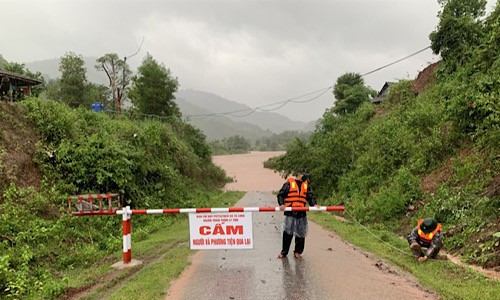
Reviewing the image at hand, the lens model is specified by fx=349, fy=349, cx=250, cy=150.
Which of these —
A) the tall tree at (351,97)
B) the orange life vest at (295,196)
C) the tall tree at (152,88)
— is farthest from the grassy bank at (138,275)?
the tall tree at (351,97)

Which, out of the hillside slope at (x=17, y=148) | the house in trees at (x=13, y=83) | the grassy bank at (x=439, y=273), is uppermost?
the house in trees at (x=13, y=83)

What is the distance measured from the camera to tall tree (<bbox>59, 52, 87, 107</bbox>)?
126ft

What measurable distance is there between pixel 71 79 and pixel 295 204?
128 ft

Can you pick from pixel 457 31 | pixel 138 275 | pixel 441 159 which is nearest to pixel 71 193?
pixel 138 275

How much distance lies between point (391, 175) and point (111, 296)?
12.5 meters

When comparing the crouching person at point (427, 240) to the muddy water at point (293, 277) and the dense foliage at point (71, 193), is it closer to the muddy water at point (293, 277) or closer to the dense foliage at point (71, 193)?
the muddy water at point (293, 277)

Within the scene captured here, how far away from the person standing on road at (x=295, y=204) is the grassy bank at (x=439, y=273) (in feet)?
5.81

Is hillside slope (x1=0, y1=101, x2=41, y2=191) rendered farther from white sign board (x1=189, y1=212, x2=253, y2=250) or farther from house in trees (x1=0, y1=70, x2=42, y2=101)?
house in trees (x1=0, y1=70, x2=42, y2=101)

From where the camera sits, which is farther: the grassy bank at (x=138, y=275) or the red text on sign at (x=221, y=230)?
the red text on sign at (x=221, y=230)

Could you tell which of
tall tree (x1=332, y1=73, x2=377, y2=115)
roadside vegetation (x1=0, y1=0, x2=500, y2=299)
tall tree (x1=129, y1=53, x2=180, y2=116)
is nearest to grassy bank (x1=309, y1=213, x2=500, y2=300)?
roadside vegetation (x1=0, y1=0, x2=500, y2=299)

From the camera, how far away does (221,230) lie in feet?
21.4

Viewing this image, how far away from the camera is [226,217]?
6.51 metres

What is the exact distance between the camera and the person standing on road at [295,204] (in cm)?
668

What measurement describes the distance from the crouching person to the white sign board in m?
3.18
